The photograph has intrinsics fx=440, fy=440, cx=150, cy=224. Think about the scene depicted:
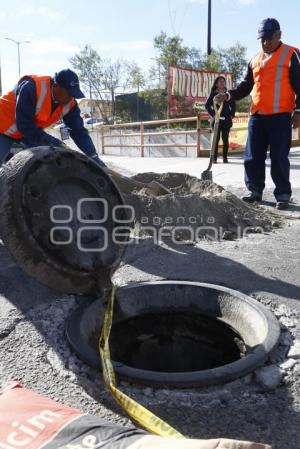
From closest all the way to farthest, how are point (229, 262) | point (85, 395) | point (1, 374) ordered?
1. point (85, 395)
2. point (1, 374)
3. point (229, 262)

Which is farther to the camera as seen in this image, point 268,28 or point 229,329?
point 268,28

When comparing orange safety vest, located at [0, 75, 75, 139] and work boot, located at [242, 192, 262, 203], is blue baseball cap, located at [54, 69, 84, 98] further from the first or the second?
work boot, located at [242, 192, 262, 203]

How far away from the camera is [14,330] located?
8.05 ft

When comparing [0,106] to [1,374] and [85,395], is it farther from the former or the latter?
[85,395]

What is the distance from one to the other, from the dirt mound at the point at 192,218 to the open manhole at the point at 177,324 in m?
1.31

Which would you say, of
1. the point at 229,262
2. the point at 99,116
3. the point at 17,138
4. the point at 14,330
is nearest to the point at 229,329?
the point at 229,262

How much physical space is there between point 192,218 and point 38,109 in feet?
5.89

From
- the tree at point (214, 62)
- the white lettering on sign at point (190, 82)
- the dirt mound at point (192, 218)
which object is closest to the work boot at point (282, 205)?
the dirt mound at point (192, 218)

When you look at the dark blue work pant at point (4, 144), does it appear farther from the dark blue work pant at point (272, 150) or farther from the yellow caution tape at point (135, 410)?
the dark blue work pant at point (272, 150)

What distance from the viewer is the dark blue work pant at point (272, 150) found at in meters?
5.18

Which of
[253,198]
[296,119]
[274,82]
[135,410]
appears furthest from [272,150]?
[135,410]

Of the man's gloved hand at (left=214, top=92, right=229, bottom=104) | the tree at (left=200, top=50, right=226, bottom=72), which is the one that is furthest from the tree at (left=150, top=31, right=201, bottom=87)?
the man's gloved hand at (left=214, top=92, right=229, bottom=104)

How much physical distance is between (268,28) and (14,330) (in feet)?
13.5

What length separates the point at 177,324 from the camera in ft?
9.64
